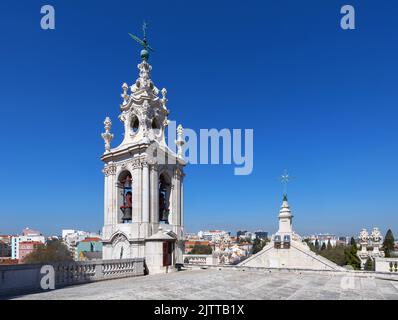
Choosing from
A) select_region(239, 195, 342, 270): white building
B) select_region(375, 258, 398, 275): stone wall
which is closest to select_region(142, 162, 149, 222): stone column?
select_region(375, 258, 398, 275): stone wall

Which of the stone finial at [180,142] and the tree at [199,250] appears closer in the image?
the stone finial at [180,142]

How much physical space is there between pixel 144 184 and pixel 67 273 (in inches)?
280

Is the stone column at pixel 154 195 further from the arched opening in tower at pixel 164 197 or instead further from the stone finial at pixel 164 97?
the stone finial at pixel 164 97

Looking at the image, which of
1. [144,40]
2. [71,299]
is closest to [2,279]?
[71,299]

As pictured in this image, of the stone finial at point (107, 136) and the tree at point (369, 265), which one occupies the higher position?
the stone finial at point (107, 136)

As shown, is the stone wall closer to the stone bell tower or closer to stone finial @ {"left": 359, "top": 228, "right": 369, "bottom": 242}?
stone finial @ {"left": 359, "top": 228, "right": 369, "bottom": 242}

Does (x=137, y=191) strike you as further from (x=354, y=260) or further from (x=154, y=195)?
(x=354, y=260)

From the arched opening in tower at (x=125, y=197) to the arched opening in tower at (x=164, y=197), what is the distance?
1825 millimetres

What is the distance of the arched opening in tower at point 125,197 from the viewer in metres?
22.5

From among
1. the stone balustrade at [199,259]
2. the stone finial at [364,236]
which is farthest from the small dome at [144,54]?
the stone finial at [364,236]

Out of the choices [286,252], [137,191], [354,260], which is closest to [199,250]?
[354,260]

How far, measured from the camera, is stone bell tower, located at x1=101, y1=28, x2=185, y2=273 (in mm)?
20516
